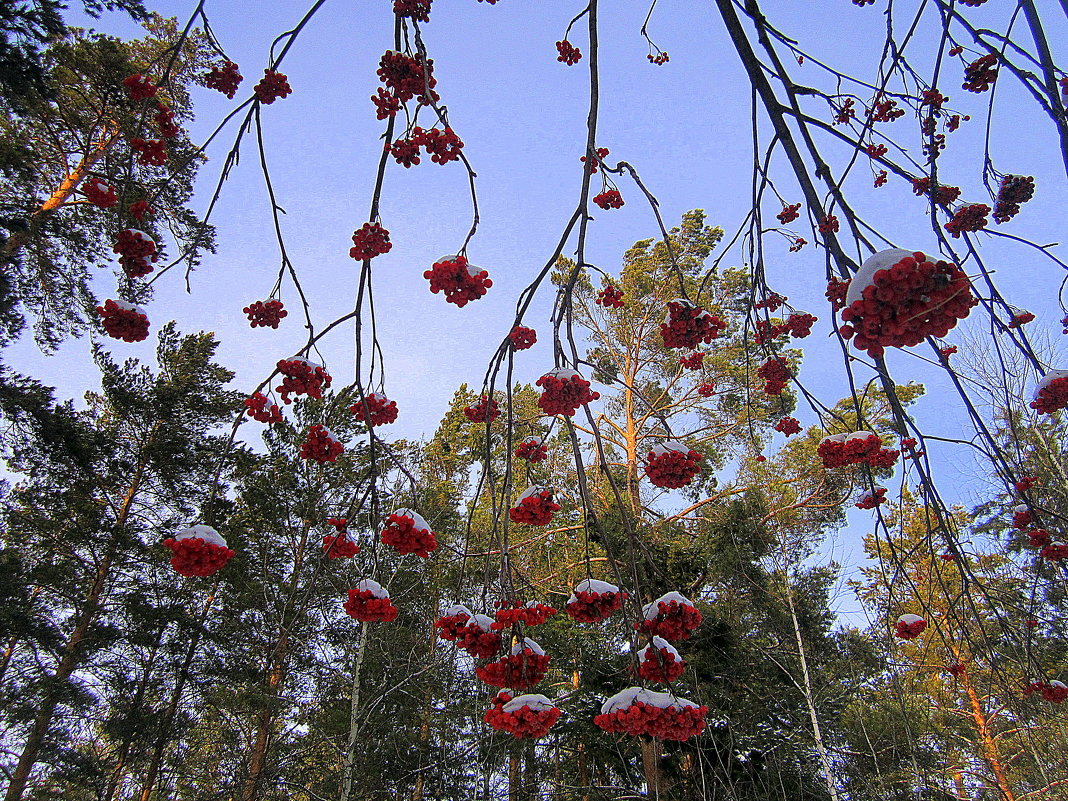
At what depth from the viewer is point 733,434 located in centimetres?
1238

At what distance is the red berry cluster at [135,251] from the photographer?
1.95 metres

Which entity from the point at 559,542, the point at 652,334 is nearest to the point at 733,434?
the point at 652,334

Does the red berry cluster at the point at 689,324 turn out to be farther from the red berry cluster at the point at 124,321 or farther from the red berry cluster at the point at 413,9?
the red berry cluster at the point at 124,321

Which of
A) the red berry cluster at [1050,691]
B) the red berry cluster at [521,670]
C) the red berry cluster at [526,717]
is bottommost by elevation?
the red berry cluster at [526,717]

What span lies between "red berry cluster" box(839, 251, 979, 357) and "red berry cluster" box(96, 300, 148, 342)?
236 centimetres

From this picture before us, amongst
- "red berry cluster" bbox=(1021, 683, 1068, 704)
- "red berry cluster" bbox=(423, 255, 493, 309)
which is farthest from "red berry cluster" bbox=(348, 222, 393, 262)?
"red berry cluster" bbox=(1021, 683, 1068, 704)

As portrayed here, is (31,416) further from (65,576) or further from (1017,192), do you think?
(1017,192)

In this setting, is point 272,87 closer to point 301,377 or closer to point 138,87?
point 138,87

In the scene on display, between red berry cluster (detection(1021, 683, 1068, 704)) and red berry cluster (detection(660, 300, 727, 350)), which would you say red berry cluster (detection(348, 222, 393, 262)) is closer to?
red berry cluster (detection(660, 300, 727, 350))

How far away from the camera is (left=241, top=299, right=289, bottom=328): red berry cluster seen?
7.59ft

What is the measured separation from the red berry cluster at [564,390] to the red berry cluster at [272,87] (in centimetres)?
130

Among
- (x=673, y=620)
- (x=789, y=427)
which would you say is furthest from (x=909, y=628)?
(x=673, y=620)

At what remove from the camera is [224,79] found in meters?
2.21

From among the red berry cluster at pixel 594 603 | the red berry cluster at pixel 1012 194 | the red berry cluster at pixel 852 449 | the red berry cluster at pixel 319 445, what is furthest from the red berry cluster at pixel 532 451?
the red berry cluster at pixel 1012 194
